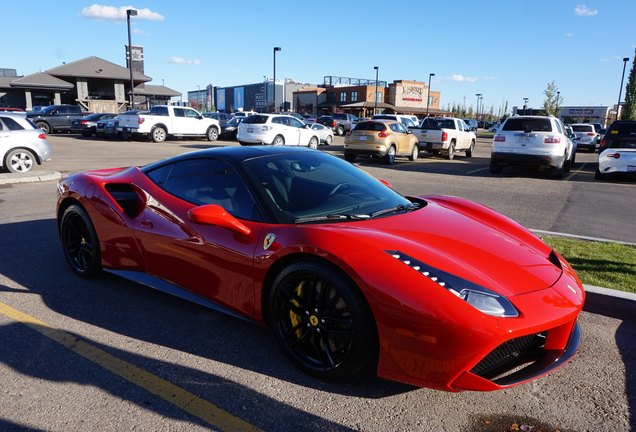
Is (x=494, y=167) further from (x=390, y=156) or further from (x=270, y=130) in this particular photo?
(x=270, y=130)

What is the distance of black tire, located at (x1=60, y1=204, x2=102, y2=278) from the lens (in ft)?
14.0

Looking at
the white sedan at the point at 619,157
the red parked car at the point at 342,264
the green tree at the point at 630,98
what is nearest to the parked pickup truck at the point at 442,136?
the white sedan at the point at 619,157

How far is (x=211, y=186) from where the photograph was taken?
11.9 feet

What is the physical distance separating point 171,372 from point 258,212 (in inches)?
45.0

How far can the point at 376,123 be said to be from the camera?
16844 millimetres

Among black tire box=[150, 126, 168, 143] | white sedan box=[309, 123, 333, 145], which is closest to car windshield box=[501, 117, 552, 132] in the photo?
white sedan box=[309, 123, 333, 145]

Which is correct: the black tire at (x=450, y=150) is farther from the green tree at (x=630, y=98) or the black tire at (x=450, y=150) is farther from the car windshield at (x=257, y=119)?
the green tree at (x=630, y=98)

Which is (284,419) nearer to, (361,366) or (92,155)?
(361,366)

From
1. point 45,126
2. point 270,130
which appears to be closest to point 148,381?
point 270,130

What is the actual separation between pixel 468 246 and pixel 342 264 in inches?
33.9

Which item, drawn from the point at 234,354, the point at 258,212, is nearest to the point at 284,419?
the point at 234,354

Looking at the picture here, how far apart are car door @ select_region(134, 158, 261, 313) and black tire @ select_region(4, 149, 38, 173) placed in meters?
10.1

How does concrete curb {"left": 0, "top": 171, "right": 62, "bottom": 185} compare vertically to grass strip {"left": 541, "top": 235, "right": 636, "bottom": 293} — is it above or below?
below

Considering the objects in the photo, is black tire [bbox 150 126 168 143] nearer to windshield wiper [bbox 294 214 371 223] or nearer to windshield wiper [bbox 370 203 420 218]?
windshield wiper [bbox 370 203 420 218]
